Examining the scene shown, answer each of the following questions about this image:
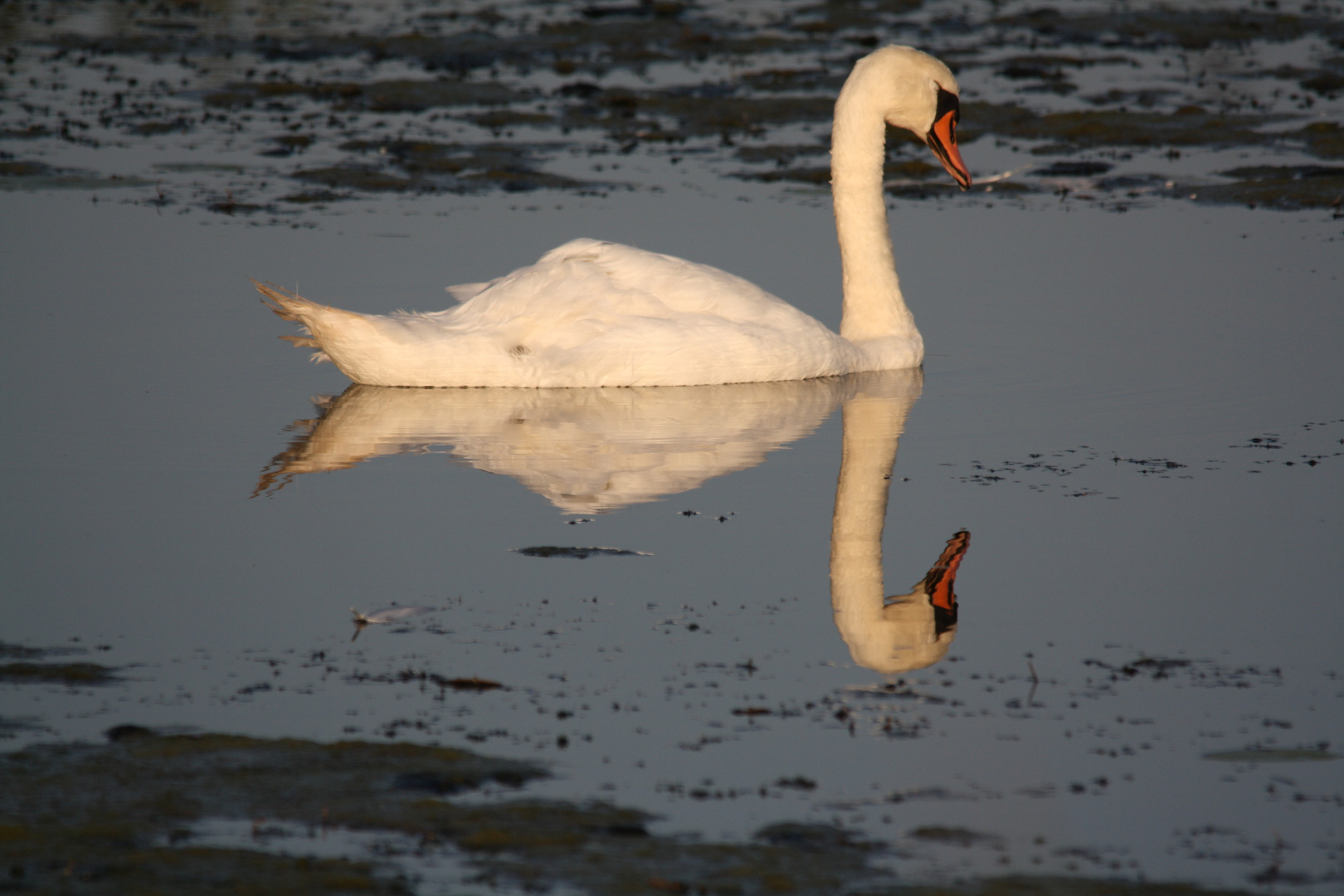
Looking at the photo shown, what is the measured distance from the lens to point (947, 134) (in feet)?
42.3

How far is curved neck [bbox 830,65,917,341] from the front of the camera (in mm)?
12484

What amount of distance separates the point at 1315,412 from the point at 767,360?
3249 millimetres

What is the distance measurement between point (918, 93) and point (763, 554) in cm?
555

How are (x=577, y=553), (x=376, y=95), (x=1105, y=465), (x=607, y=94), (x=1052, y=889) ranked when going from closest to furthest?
1. (x=1052, y=889)
2. (x=577, y=553)
3. (x=1105, y=465)
4. (x=376, y=95)
5. (x=607, y=94)

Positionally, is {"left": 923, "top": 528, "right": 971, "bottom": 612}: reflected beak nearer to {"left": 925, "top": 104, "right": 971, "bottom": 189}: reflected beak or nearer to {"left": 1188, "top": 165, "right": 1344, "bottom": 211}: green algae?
{"left": 925, "top": 104, "right": 971, "bottom": 189}: reflected beak

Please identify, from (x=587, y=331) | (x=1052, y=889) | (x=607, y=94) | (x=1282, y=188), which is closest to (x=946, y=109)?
(x=587, y=331)

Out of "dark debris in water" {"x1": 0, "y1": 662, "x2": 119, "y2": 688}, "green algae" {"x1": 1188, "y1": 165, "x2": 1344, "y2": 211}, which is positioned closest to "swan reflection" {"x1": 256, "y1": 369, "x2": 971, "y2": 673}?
"dark debris in water" {"x1": 0, "y1": 662, "x2": 119, "y2": 688}

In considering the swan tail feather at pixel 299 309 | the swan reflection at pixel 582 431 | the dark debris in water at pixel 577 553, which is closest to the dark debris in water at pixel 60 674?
the dark debris in water at pixel 577 553

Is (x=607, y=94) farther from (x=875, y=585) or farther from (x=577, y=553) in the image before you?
(x=875, y=585)

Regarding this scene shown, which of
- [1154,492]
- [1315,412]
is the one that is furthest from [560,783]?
[1315,412]

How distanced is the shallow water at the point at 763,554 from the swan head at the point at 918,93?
1317 millimetres

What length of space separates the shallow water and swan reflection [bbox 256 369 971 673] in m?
0.03

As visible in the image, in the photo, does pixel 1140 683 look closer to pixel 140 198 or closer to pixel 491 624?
pixel 491 624

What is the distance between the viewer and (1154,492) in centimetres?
907
